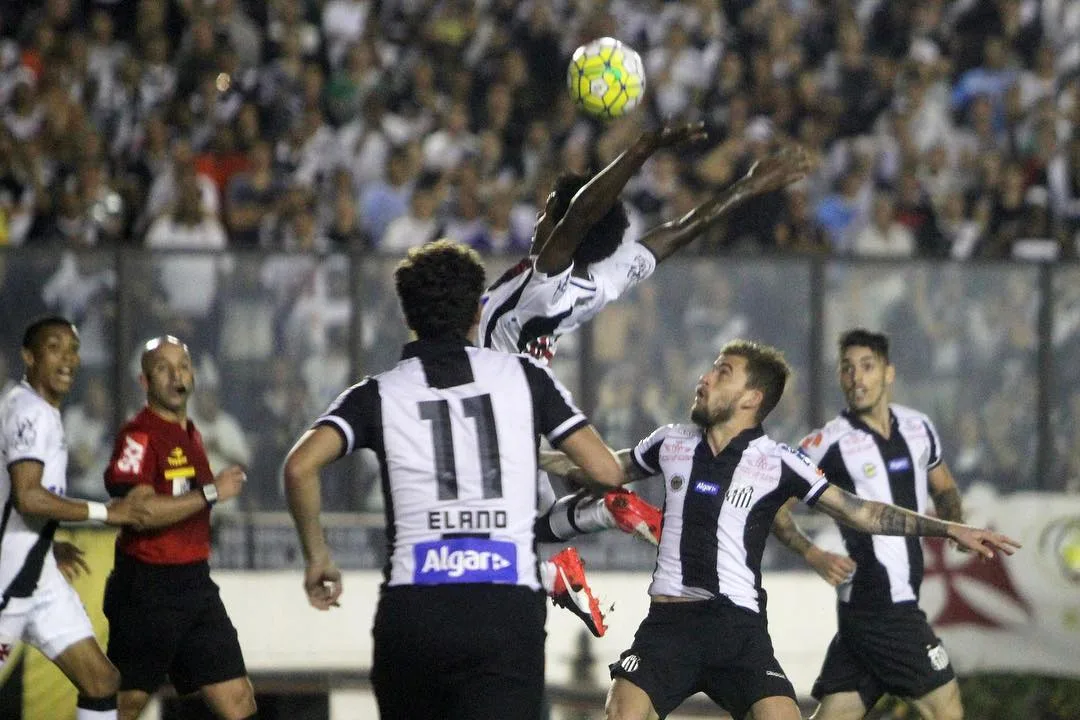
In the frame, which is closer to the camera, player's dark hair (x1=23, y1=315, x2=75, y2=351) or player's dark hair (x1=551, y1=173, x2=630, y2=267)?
player's dark hair (x1=551, y1=173, x2=630, y2=267)

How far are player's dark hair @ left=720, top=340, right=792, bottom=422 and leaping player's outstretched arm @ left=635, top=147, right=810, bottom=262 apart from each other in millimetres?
724

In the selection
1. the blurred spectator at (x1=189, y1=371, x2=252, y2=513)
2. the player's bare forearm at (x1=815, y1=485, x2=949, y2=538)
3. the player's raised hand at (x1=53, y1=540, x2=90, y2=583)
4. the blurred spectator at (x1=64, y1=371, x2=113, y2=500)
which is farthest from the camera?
the blurred spectator at (x1=189, y1=371, x2=252, y2=513)

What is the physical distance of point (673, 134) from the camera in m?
6.25

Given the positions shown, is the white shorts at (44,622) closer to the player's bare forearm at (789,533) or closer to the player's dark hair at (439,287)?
the player's dark hair at (439,287)

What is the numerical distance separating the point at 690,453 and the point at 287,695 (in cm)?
386

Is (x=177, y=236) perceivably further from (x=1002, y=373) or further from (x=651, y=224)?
(x=1002, y=373)

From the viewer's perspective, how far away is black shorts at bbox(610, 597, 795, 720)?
630cm

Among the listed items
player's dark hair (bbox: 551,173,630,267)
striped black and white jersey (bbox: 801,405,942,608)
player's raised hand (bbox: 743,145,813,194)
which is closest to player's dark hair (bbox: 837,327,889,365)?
striped black and white jersey (bbox: 801,405,942,608)

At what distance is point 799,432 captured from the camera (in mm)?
11039

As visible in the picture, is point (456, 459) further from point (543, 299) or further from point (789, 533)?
point (789, 533)

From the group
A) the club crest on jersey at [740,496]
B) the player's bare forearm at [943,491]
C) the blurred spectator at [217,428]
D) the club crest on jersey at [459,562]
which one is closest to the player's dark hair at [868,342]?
the player's bare forearm at [943,491]

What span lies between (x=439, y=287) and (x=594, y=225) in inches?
67.6

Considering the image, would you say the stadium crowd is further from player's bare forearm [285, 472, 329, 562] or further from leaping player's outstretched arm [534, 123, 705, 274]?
player's bare forearm [285, 472, 329, 562]

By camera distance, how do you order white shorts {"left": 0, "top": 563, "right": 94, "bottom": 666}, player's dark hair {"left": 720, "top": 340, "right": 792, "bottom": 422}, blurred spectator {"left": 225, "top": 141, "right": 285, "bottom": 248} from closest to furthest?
player's dark hair {"left": 720, "top": 340, "right": 792, "bottom": 422}, white shorts {"left": 0, "top": 563, "right": 94, "bottom": 666}, blurred spectator {"left": 225, "top": 141, "right": 285, "bottom": 248}
